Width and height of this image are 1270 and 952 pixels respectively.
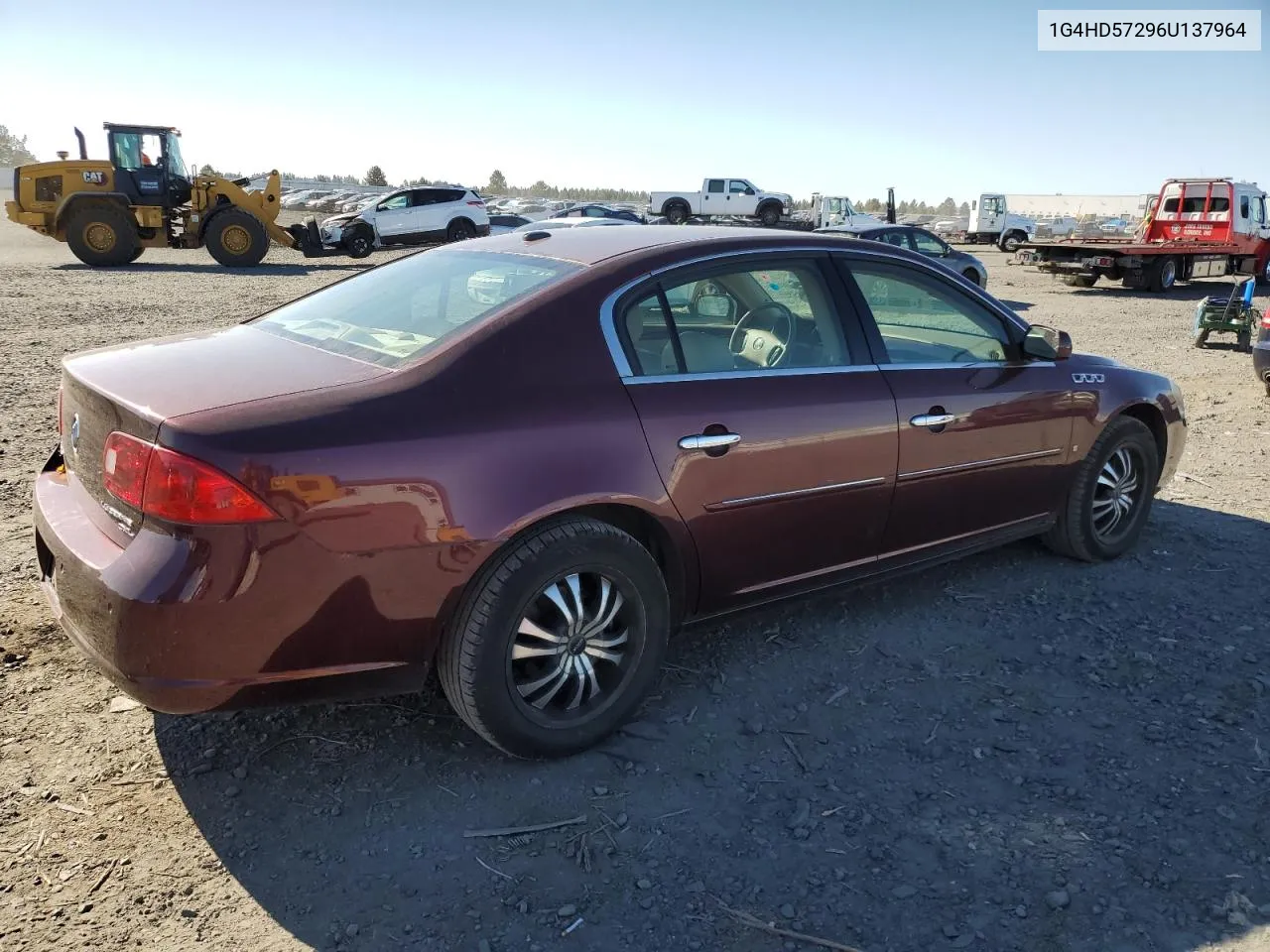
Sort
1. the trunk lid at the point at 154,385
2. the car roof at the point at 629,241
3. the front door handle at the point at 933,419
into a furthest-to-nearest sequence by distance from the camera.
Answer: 1. the front door handle at the point at 933,419
2. the car roof at the point at 629,241
3. the trunk lid at the point at 154,385

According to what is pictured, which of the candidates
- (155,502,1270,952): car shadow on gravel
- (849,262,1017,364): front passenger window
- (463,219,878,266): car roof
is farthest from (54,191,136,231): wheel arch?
(849,262,1017,364): front passenger window

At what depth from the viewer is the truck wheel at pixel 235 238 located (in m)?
21.2

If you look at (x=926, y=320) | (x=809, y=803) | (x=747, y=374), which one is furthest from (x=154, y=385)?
(x=926, y=320)

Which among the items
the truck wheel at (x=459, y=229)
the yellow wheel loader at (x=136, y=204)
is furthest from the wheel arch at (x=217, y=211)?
the truck wheel at (x=459, y=229)

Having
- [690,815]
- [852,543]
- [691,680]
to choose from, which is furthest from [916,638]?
[690,815]

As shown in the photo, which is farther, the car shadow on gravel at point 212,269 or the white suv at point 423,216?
the white suv at point 423,216

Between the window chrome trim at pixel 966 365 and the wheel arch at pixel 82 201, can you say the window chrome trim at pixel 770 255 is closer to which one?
the window chrome trim at pixel 966 365

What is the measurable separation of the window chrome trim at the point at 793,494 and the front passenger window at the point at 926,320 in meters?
0.53

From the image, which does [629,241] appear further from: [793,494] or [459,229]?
[459,229]

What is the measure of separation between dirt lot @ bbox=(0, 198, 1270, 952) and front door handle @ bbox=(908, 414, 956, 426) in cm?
88

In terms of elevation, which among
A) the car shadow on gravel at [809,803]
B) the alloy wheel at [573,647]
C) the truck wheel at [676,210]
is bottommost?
the car shadow on gravel at [809,803]

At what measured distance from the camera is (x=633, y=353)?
124 inches

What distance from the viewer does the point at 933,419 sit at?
3.79 metres

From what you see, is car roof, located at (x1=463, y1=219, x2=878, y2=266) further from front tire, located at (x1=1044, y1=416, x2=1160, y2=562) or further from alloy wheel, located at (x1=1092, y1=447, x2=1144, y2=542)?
alloy wheel, located at (x1=1092, y1=447, x2=1144, y2=542)
